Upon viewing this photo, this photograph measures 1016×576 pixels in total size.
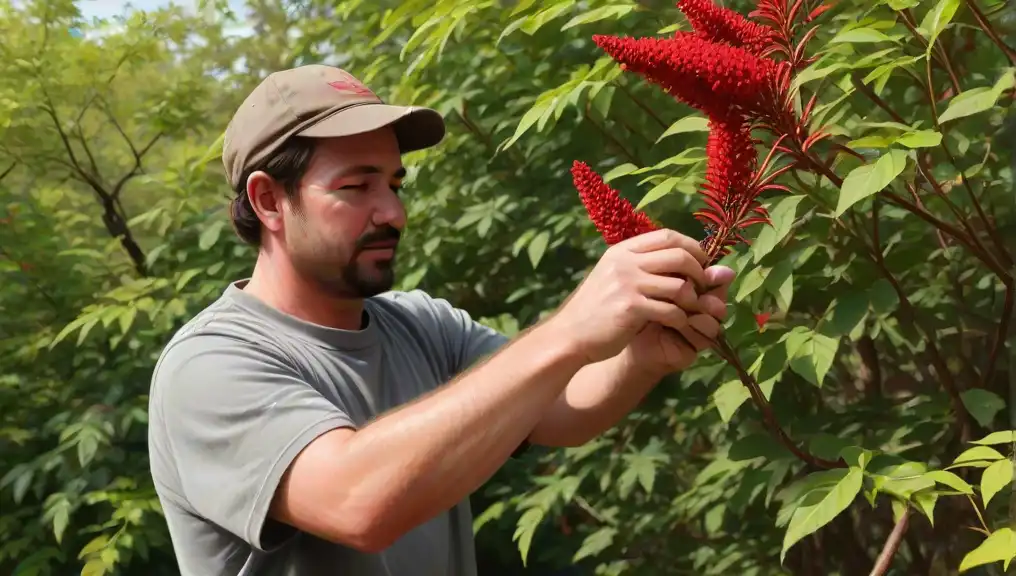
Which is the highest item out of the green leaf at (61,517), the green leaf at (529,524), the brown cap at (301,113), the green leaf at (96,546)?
the brown cap at (301,113)

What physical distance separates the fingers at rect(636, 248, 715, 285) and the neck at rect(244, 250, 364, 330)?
0.80m

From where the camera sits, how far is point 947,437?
2.37m

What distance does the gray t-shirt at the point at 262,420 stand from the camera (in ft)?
4.38

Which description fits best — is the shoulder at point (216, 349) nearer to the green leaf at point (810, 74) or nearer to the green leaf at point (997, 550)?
the green leaf at point (810, 74)

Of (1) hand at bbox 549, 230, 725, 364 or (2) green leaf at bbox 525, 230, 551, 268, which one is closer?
(1) hand at bbox 549, 230, 725, 364

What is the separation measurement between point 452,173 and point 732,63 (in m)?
2.55

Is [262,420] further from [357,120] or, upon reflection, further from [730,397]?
[730,397]

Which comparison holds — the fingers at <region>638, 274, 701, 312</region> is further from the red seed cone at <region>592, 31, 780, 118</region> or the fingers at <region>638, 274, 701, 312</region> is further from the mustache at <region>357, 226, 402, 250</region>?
the mustache at <region>357, 226, 402, 250</region>

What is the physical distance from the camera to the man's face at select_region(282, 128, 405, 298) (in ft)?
5.38

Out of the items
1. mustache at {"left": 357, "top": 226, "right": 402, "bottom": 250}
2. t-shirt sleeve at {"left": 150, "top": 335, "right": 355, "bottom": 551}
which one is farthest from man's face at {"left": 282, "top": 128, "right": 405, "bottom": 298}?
t-shirt sleeve at {"left": 150, "top": 335, "right": 355, "bottom": 551}

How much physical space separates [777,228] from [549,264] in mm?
1532

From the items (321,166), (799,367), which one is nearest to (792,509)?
(799,367)

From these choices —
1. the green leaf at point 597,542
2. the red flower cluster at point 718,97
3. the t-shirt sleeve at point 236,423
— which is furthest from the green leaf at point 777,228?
the green leaf at point 597,542

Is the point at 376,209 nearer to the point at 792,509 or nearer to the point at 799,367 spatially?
the point at 799,367
